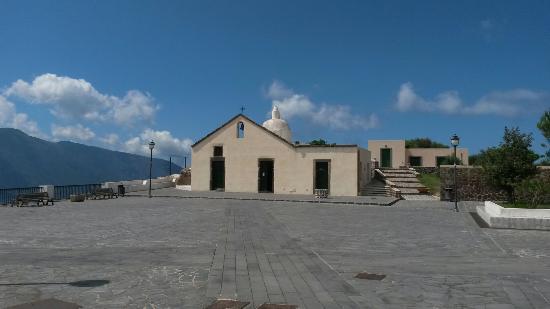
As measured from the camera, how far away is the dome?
1754 inches

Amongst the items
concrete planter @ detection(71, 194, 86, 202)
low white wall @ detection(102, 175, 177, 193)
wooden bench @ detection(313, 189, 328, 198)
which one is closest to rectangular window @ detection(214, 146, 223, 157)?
low white wall @ detection(102, 175, 177, 193)

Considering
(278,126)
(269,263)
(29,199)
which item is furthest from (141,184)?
(269,263)

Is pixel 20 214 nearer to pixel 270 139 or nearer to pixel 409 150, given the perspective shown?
pixel 270 139

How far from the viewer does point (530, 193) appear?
699 inches

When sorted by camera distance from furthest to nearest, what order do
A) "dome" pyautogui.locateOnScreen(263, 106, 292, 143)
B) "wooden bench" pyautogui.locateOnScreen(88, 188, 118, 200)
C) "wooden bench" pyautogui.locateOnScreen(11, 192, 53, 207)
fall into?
"dome" pyautogui.locateOnScreen(263, 106, 292, 143) < "wooden bench" pyautogui.locateOnScreen(88, 188, 118, 200) < "wooden bench" pyautogui.locateOnScreen(11, 192, 53, 207)

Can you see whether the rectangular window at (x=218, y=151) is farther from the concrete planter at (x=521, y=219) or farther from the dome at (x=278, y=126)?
the concrete planter at (x=521, y=219)

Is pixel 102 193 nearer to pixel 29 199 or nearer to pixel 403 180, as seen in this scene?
pixel 29 199

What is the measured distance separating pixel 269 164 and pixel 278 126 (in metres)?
11.5

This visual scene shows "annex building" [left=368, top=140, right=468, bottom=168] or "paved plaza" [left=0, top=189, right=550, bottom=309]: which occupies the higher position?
"annex building" [left=368, top=140, right=468, bottom=168]

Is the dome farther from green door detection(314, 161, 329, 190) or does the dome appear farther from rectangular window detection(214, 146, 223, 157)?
green door detection(314, 161, 329, 190)

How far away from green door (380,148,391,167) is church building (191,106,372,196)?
1454cm

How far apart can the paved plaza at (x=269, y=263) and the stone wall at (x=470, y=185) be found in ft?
45.9

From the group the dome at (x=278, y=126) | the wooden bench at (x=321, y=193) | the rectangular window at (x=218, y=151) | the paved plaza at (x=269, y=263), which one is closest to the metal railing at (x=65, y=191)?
the rectangular window at (x=218, y=151)

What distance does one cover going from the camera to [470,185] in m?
29.0
